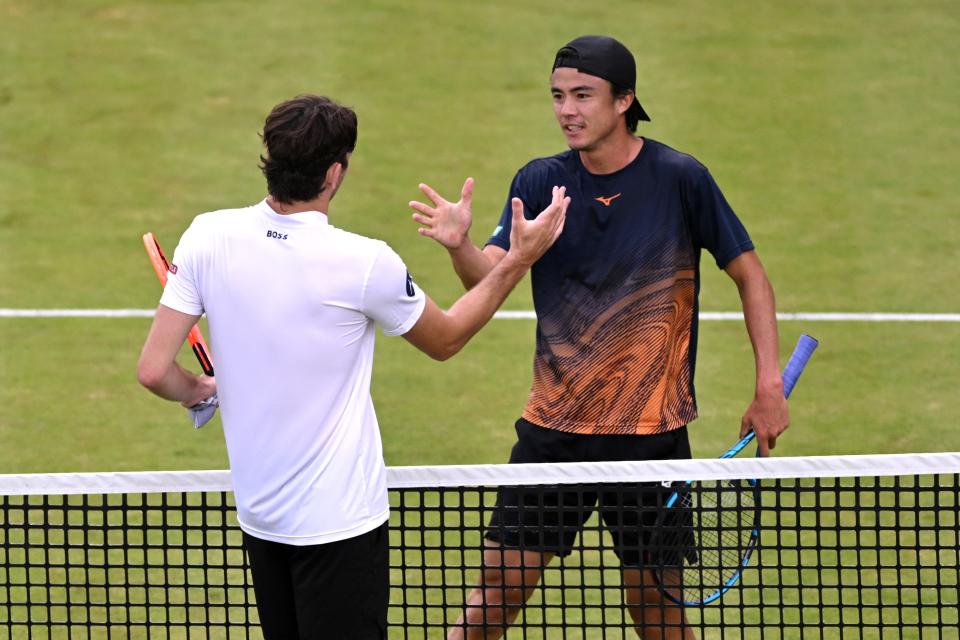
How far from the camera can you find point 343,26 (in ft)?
49.5

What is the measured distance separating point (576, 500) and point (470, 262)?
36.5 inches

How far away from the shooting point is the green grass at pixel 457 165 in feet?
30.7

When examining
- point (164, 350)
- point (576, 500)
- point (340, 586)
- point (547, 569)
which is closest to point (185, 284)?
point (164, 350)

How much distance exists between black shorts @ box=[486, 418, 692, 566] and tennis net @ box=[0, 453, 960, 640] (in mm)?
16

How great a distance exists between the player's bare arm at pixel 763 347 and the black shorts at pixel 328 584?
5.03 feet

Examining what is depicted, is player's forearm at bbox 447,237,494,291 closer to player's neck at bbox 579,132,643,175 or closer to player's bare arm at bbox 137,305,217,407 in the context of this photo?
player's neck at bbox 579,132,643,175

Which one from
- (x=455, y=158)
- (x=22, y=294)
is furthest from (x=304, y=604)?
(x=455, y=158)

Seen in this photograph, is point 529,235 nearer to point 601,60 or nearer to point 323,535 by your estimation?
point 601,60

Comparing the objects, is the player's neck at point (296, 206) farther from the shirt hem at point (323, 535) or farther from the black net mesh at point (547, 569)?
the black net mesh at point (547, 569)

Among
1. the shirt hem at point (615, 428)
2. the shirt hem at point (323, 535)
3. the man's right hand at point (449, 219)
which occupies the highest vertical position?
the man's right hand at point (449, 219)

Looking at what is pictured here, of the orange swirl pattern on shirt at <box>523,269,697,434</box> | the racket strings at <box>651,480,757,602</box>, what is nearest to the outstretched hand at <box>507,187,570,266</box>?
the orange swirl pattern on shirt at <box>523,269,697,434</box>

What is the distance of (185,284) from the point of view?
4289mm

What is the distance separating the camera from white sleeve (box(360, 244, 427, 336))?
165 inches

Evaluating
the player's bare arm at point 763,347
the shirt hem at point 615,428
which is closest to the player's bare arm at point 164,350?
the shirt hem at point 615,428
